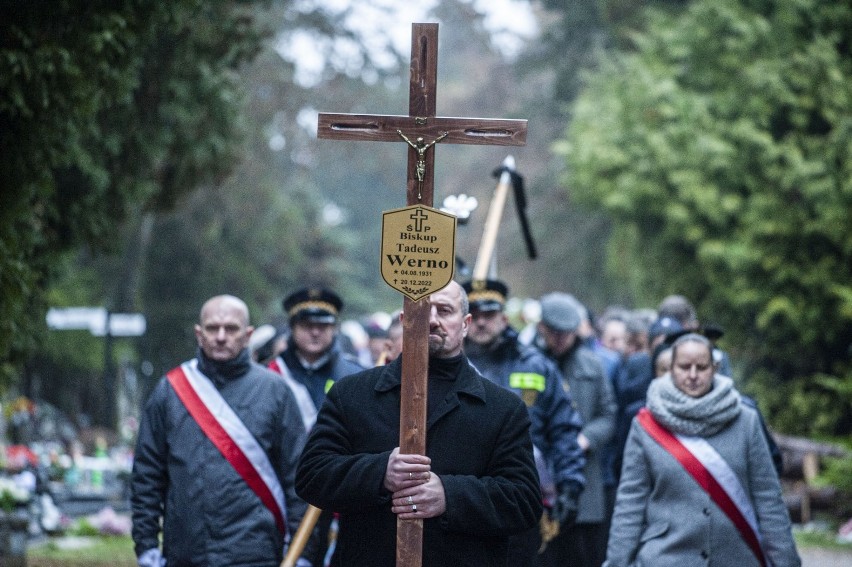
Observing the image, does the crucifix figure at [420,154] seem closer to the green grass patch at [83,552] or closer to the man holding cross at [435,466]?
the man holding cross at [435,466]

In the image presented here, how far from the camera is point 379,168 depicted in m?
38.8

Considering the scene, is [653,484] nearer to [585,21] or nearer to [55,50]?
[55,50]

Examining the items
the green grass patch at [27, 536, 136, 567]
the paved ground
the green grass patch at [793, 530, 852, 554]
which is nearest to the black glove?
the paved ground

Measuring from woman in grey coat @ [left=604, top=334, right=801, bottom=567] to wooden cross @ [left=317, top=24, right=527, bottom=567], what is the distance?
2.04m

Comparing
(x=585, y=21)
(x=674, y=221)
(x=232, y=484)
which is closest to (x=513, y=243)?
(x=585, y=21)

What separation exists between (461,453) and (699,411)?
198cm

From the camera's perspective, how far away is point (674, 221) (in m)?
18.8

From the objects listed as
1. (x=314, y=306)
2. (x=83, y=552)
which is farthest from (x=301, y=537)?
(x=83, y=552)

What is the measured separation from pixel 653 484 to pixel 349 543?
2107 millimetres

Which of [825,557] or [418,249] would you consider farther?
[825,557]

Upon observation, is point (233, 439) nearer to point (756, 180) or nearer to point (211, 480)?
point (211, 480)

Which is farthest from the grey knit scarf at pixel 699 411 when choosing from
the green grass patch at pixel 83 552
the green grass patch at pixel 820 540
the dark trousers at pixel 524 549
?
the green grass patch at pixel 820 540

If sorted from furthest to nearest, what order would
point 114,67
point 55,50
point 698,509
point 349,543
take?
1. point 114,67
2. point 55,50
3. point 698,509
4. point 349,543

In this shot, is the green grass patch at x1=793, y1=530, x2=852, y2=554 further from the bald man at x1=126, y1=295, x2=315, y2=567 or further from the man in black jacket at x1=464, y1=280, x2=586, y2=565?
the bald man at x1=126, y1=295, x2=315, y2=567
